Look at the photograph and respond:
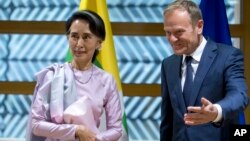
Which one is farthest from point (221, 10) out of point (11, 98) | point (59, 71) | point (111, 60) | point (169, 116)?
point (11, 98)

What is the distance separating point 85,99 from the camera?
192 centimetres

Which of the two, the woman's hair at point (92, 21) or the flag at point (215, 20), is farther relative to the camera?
the flag at point (215, 20)

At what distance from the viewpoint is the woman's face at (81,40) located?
1983 mm

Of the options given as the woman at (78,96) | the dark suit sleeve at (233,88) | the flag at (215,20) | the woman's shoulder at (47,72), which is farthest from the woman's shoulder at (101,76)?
the flag at (215,20)

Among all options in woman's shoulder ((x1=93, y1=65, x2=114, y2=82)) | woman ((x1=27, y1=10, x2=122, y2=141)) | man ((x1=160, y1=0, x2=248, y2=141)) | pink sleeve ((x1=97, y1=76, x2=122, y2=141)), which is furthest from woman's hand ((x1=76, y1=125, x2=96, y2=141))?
man ((x1=160, y1=0, x2=248, y2=141))

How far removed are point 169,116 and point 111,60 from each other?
0.92m

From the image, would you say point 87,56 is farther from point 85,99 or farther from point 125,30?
point 125,30

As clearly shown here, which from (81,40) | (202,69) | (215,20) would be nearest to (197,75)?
(202,69)

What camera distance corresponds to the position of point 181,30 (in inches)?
71.8

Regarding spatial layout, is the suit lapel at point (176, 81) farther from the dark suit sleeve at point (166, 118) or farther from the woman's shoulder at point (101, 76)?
the woman's shoulder at point (101, 76)

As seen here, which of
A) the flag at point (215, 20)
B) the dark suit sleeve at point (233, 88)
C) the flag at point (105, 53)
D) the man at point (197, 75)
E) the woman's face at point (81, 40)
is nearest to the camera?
the dark suit sleeve at point (233, 88)

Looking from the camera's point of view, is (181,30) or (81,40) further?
(81,40)

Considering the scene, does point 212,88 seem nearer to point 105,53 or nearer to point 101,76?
point 101,76

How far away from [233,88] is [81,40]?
0.66 meters
